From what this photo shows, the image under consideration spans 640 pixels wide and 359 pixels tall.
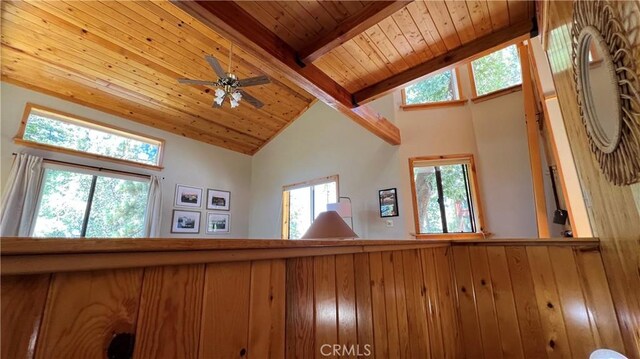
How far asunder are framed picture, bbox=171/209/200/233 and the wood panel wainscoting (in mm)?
4729

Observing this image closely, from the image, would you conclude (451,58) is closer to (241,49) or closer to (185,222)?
(241,49)

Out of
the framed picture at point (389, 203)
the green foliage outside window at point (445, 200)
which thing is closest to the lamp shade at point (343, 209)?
the framed picture at point (389, 203)

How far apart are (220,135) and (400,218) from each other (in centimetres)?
398

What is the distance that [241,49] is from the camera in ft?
12.1

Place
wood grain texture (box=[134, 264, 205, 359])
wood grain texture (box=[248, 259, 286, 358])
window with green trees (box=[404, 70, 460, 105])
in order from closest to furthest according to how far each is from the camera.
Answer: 1. wood grain texture (box=[134, 264, 205, 359])
2. wood grain texture (box=[248, 259, 286, 358])
3. window with green trees (box=[404, 70, 460, 105])

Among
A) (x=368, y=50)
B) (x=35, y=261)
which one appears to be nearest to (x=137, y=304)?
(x=35, y=261)

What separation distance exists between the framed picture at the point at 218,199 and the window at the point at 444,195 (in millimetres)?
3857

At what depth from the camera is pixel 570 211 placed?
2.38 m

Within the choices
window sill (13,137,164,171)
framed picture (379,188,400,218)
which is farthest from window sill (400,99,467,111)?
window sill (13,137,164,171)

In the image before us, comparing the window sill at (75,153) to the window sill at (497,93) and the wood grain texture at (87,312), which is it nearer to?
the wood grain texture at (87,312)

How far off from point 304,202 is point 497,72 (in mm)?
3769

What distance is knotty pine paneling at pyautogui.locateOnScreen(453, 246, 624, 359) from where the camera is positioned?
1.31 m

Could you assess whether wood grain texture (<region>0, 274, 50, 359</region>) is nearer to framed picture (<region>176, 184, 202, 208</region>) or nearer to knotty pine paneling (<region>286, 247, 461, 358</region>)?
knotty pine paneling (<region>286, 247, 461, 358</region>)

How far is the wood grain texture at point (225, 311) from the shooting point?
0.57 meters
